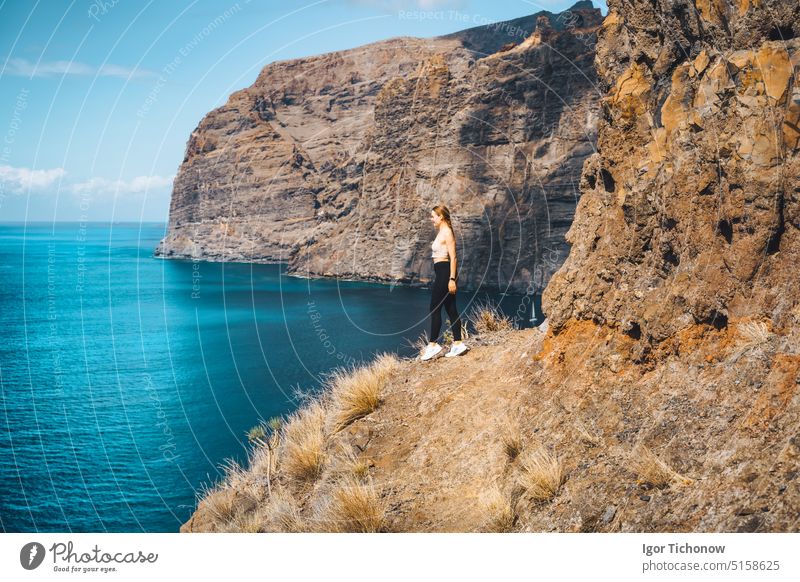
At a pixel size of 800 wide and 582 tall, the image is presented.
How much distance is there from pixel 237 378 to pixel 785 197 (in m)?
37.0

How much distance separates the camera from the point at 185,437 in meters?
31.1

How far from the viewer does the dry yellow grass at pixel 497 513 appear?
21.0 ft

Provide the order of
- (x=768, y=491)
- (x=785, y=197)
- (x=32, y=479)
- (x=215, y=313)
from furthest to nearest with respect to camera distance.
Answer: (x=215, y=313) → (x=32, y=479) → (x=785, y=197) → (x=768, y=491)

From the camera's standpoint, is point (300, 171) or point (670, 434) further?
point (300, 171)

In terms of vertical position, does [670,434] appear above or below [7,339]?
above

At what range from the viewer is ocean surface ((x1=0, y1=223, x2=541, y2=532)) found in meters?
25.0

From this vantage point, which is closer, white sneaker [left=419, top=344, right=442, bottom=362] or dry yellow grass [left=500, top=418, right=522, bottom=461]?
dry yellow grass [left=500, top=418, right=522, bottom=461]

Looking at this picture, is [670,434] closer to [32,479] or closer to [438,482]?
[438,482]

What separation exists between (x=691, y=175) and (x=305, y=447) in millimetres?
5662

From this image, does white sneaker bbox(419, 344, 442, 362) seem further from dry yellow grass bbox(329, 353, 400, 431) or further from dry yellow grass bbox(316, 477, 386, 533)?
dry yellow grass bbox(316, 477, 386, 533)

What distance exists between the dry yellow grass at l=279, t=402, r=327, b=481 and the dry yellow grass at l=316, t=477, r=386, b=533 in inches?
68.0

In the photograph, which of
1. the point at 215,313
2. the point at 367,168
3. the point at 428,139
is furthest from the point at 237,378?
the point at 367,168

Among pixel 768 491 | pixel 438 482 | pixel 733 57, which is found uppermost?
pixel 733 57

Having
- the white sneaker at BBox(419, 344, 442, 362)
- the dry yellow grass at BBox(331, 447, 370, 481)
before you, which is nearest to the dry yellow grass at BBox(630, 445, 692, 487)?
the dry yellow grass at BBox(331, 447, 370, 481)
